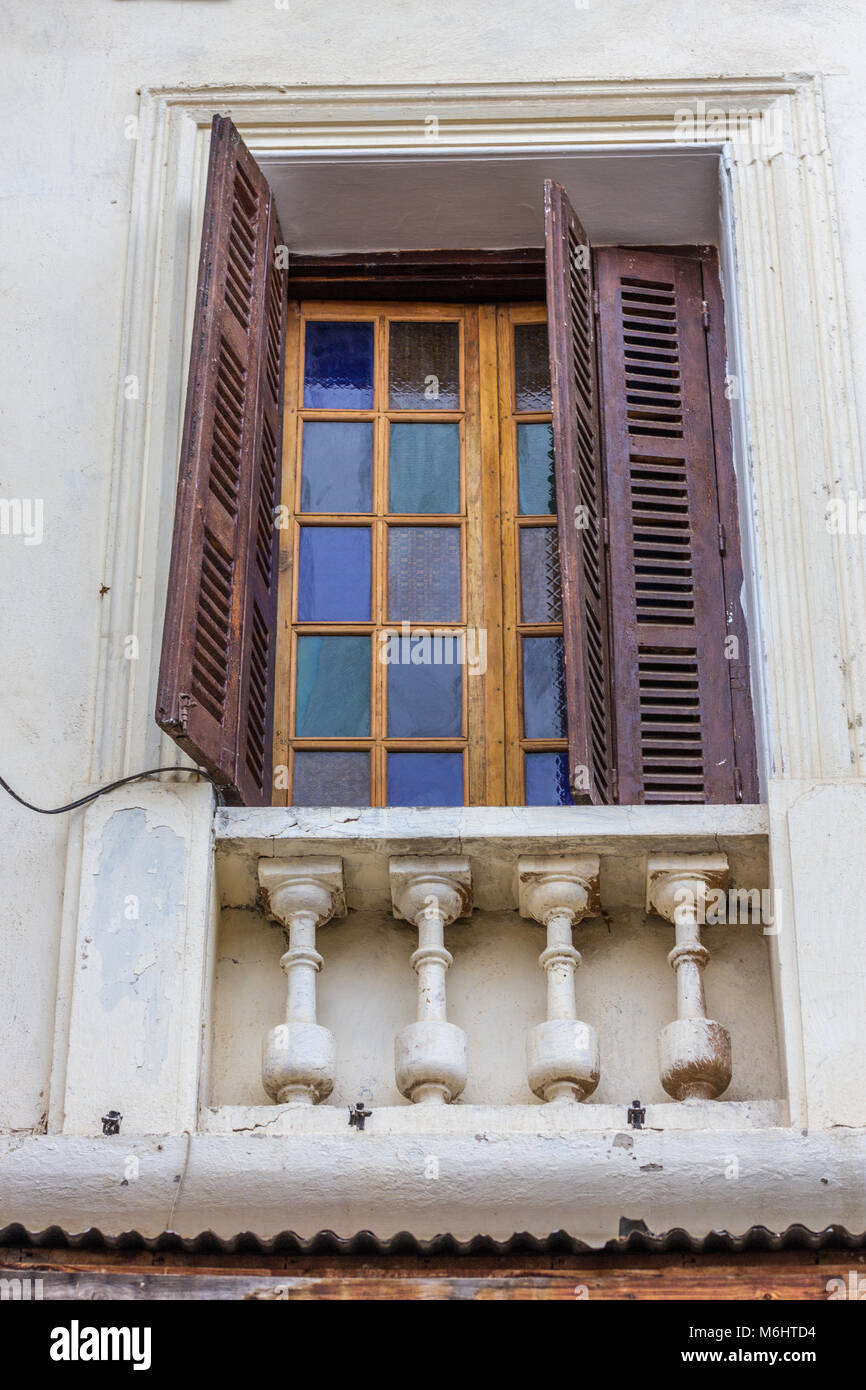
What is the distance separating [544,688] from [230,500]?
3.39 feet

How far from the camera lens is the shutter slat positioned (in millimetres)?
6668

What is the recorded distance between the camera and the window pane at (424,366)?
24.5 ft

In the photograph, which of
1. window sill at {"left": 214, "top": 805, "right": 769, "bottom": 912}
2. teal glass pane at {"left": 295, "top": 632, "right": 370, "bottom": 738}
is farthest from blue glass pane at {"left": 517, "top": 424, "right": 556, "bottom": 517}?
window sill at {"left": 214, "top": 805, "right": 769, "bottom": 912}

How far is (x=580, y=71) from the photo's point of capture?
760cm

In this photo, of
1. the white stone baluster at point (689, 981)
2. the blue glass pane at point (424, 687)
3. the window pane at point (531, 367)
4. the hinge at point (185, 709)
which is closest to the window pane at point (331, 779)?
the blue glass pane at point (424, 687)

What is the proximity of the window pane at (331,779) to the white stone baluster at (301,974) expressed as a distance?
515 mm

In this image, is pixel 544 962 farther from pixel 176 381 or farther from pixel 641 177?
pixel 641 177

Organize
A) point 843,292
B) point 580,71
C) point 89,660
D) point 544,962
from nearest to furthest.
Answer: point 544,962
point 89,660
point 843,292
point 580,71

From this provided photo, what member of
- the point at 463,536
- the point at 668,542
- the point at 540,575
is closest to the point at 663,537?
the point at 668,542

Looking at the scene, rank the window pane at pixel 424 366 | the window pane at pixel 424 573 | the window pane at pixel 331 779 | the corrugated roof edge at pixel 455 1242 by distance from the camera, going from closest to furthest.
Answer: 1. the corrugated roof edge at pixel 455 1242
2. the window pane at pixel 331 779
3. the window pane at pixel 424 573
4. the window pane at pixel 424 366

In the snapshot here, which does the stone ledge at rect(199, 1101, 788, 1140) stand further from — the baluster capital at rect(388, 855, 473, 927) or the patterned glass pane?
the patterned glass pane

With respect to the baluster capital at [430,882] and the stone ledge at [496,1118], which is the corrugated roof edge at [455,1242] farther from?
the baluster capital at [430,882]

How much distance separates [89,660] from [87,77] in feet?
6.83
